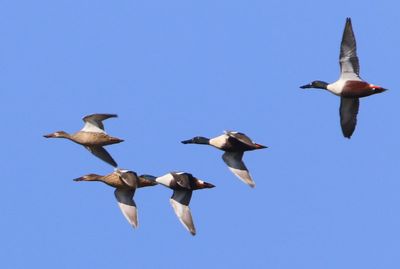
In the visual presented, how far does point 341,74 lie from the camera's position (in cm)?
6644

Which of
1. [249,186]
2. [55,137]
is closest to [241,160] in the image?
[249,186]

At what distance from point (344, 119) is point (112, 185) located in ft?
22.3

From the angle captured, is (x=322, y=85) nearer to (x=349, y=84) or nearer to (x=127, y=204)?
(x=349, y=84)

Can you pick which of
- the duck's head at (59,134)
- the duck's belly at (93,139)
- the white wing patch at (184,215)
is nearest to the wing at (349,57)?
the white wing patch at (184,215)

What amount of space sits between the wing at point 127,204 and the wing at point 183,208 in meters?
1.10

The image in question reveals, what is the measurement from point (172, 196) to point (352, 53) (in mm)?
6586

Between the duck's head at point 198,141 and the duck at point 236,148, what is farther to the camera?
the duck's head at point 198,141

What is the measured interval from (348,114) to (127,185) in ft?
21.4

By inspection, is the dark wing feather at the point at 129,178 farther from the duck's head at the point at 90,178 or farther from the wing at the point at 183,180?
the duck's head at the point at 90,178

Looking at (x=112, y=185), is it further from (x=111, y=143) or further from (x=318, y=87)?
(x=318, y=87)

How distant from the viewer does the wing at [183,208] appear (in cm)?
6700

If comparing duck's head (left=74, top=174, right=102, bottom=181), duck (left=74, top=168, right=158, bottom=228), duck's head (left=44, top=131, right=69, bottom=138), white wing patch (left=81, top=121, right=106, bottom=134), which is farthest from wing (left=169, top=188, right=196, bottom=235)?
duck's head (left=44, top=131, right=69, bottom=138)

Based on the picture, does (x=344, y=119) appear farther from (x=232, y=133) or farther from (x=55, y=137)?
(x=55, y=137)

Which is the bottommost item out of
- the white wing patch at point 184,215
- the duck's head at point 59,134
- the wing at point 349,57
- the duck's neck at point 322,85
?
the white wing patch at point 184,215
